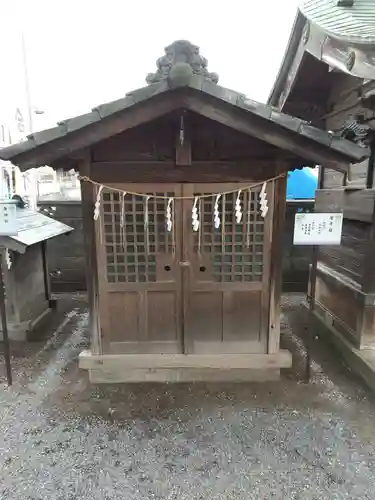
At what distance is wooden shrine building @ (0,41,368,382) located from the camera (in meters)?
3.42

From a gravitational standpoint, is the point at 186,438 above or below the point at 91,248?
below

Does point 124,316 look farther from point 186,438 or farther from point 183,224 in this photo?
point 186,438

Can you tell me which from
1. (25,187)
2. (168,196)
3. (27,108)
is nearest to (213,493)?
(168,196)

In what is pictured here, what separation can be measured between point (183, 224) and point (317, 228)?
1.43 m

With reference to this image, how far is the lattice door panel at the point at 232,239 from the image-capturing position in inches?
154

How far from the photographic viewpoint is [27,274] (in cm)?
572

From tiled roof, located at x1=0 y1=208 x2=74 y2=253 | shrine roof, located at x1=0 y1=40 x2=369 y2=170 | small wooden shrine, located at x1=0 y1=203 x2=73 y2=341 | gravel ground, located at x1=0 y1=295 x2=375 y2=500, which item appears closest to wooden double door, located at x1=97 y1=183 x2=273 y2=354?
gravel ground, located at x1=0 y1=295 x2=375 y2=500

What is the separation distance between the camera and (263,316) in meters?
4.13

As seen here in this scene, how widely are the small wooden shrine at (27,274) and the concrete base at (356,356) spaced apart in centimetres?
445

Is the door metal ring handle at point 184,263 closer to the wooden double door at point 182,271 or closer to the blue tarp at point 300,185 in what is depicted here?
the wooden double door at point 182,271

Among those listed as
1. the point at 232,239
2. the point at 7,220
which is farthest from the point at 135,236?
the point at 7,220

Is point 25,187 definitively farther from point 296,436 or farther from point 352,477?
point 352,477

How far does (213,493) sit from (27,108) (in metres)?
7.57

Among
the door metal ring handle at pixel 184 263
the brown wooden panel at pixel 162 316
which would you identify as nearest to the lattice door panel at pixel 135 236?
the door metal ring handle at pixel 184 263
